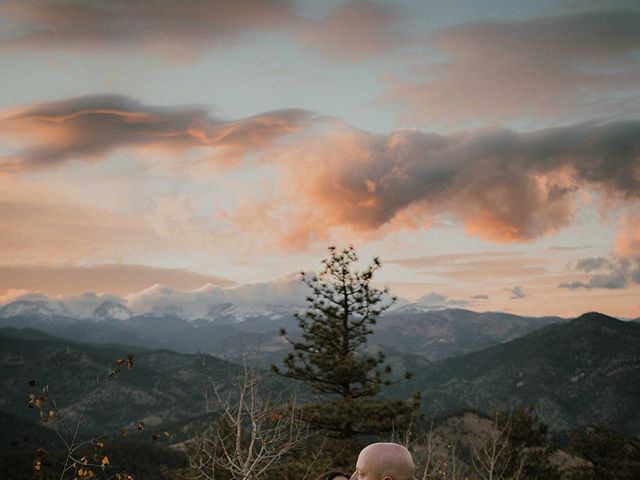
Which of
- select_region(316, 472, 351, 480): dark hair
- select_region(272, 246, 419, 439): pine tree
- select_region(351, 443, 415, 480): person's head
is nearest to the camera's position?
select_region(351, 443, 415, 480): person's head

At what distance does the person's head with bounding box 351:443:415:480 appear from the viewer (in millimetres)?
2090

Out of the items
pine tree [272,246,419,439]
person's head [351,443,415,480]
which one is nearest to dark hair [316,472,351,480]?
person's head [351,443,415,480]

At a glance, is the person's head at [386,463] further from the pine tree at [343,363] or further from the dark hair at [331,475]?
the pine tree at [343,363]

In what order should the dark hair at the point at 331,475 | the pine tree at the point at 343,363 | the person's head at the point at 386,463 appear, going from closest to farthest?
the person's head at the point at 386,463, the dark hair at the point at 331,475, the pine tree at the point at 343,363

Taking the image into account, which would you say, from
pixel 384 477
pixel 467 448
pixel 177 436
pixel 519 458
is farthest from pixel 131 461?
pixel 384 477

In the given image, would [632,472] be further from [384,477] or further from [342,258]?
[384,477]

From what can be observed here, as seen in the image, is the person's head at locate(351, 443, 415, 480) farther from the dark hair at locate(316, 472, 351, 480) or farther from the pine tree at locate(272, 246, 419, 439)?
the pine tree at locate(272, 246, 419, 439)

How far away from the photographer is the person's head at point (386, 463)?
6.86 feet

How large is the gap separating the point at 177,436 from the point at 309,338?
180m

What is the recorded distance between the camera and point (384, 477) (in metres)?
2.10

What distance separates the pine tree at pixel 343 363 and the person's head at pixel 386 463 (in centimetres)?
1579

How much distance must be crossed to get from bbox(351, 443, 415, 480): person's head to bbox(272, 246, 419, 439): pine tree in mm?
15793

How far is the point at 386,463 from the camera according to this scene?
209 centimetres

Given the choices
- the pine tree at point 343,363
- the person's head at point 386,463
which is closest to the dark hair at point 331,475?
the person's head at point 386,463
